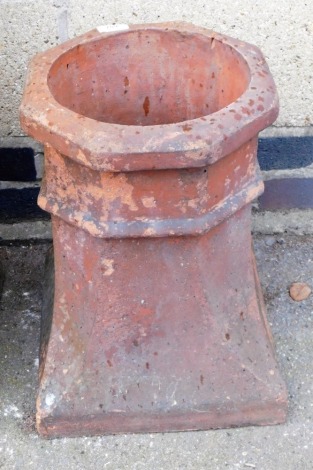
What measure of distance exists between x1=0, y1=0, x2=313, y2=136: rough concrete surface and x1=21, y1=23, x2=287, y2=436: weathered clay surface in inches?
11.2

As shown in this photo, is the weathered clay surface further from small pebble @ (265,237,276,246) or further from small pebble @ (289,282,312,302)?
small pebble @ (265,237,276,246)

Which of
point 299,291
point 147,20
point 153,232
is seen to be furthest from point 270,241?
point 153,232

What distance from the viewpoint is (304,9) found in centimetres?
183

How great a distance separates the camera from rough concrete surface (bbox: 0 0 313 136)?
180 centimetres

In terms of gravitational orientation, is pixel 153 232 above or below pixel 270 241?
above

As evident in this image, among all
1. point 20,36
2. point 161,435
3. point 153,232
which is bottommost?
point 161,435

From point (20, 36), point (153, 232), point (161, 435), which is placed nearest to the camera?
point (153, 232)

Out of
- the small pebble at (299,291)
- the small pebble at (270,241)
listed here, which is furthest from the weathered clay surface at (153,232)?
the small pebble at (270,241)

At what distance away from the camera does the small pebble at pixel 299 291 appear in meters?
1.91

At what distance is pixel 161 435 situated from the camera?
1566 millimetres

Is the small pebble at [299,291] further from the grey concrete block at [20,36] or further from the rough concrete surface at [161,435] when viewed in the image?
the grey concrete block at [20,36]

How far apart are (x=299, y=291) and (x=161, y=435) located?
22.7 inches

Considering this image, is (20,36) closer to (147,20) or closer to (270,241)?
(147,20)

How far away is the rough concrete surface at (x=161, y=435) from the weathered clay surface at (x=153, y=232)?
34mm
